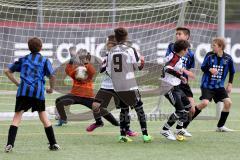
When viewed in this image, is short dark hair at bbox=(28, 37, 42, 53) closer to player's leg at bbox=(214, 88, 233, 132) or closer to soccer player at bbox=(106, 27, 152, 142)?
soccer player at bbox=(106, 27, 152, 142)

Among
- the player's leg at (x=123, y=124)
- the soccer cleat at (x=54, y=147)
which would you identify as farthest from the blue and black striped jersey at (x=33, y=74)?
the player's leg at (x=123, y=124)

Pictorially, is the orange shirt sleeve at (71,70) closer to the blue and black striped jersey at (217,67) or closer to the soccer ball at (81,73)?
the soccer ball at (81,73)

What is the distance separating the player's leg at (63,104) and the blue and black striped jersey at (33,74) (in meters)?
2.84

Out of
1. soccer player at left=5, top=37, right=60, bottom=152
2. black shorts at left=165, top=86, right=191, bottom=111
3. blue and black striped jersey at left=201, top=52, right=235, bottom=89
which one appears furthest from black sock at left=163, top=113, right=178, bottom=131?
soccer player at left=5, top=37, right=60, bottom=152

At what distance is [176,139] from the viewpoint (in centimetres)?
1034

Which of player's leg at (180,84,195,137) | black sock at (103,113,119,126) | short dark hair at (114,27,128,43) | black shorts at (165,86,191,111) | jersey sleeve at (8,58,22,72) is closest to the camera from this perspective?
jersey sleeve at (8,58,22,72)

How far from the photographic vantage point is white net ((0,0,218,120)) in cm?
1398

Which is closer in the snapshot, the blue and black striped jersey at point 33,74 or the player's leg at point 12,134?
the player's leg at point 12,134

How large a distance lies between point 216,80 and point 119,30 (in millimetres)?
2133

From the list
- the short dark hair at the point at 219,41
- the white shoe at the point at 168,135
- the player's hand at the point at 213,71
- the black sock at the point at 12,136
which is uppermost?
the short dark hair at the point at 219,41

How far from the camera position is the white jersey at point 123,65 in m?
9.84

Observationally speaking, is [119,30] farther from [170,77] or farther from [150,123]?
[150,123]

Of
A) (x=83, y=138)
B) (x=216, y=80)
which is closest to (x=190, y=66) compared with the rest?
(x=216, y=80)

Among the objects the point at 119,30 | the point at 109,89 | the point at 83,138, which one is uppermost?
the point at 119,30
